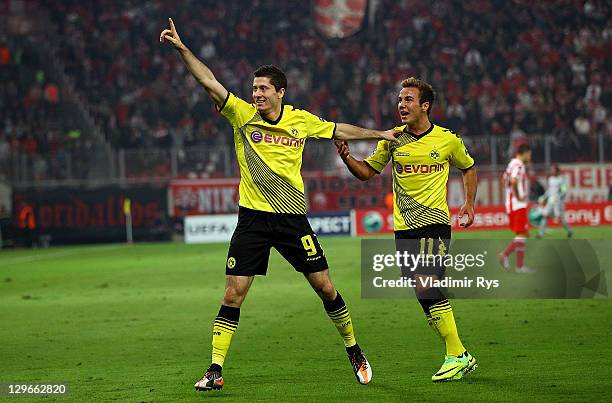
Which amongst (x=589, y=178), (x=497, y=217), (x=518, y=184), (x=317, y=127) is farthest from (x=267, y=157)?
(x=589, y=178)

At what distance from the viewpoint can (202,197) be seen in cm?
3241

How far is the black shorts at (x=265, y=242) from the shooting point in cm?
846

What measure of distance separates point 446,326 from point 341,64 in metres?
28.9

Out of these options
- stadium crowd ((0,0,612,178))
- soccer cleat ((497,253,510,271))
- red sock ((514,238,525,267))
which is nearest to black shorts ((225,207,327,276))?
red sock ((514,238,525,267))

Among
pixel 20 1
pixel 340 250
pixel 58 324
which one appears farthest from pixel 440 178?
pixel 20 1

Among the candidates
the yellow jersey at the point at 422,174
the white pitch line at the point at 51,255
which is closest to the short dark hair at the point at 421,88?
the yellow jersey at the point at 422,174

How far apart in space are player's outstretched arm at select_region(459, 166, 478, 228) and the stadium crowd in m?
24.0

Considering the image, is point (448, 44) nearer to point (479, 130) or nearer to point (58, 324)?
point (479, 130)

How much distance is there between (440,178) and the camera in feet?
29.6

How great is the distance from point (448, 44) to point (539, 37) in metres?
3.09

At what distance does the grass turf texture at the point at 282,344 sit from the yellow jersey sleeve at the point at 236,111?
2050 millimetres

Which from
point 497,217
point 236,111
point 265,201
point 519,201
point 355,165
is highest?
point 236,111

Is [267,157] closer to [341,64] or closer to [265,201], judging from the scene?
[265,201]

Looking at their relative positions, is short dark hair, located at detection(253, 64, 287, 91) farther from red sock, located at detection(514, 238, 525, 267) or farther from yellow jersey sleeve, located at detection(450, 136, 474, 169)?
red sock, located at detection(514, 238, 525, 267)
